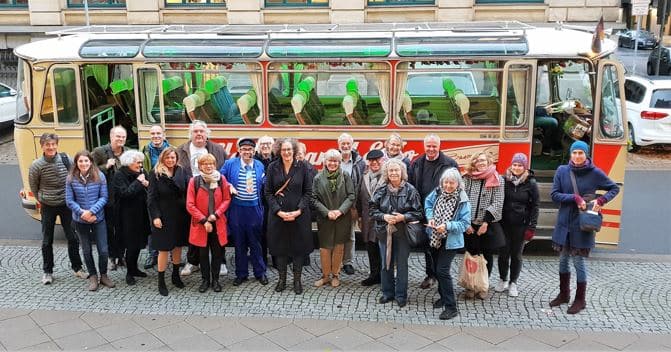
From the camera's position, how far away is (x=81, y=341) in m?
5.77

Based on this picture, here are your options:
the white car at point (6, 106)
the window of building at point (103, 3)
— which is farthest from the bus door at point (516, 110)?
the window of building at point (103, 3)

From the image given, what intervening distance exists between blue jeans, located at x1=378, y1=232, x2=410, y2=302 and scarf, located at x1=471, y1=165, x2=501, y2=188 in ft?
3.19

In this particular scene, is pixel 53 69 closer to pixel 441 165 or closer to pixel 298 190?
pixel 298 190

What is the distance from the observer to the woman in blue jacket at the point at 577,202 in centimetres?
609

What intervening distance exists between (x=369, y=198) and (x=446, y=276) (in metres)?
1.24

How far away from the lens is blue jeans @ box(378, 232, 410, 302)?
6.29 m

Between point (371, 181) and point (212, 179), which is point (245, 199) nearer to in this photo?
point (212, 179)

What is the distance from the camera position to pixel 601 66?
25.3 feet

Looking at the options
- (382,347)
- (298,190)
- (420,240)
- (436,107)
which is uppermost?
(436,107)

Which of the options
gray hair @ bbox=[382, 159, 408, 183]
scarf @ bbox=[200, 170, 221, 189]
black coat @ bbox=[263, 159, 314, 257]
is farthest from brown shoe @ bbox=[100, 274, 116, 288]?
gray hair @ bbox=[382, 159, 408, 183]

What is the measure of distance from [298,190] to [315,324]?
4.74 feet

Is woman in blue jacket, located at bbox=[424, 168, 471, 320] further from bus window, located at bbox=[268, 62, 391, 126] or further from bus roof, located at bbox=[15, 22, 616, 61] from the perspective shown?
bus roof, located at bbox=[15, 22, 616, 61]

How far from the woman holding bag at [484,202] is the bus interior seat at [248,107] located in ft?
10.8

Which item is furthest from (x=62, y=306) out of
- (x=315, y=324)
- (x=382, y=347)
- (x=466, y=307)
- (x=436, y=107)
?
(x=436, y=107)
